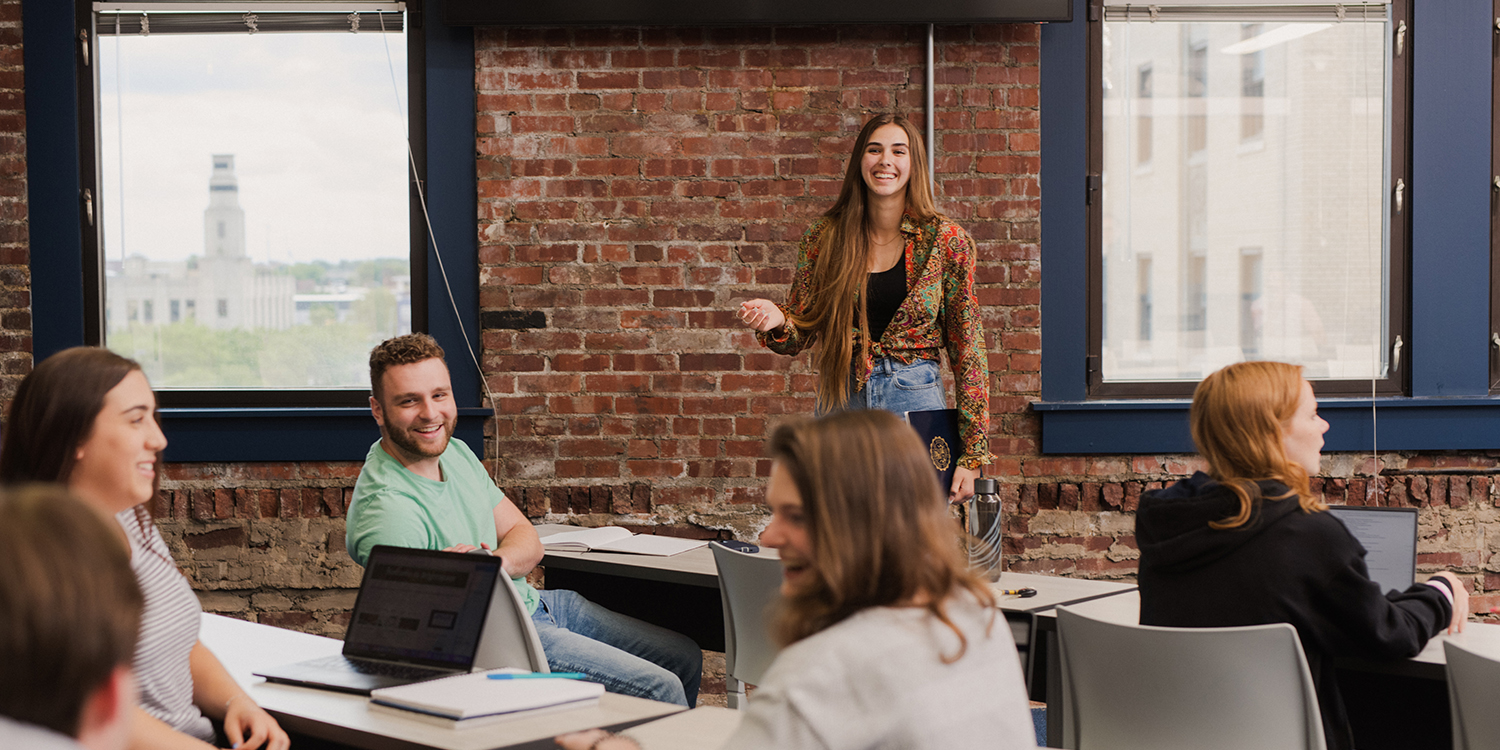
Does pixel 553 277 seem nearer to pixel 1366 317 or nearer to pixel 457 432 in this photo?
pixel 457 432

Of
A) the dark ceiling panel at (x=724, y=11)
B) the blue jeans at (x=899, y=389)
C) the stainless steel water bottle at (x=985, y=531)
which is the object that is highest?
the dark ceiling panel at (x=724, y=11)

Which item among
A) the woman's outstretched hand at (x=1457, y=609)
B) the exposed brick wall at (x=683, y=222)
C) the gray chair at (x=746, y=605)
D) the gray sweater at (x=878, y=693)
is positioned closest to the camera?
the gray sweater at (x=878, y=693)

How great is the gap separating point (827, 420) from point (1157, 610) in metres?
1.19

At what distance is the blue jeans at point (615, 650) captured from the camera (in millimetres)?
2387

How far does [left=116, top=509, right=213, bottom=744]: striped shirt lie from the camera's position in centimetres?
162

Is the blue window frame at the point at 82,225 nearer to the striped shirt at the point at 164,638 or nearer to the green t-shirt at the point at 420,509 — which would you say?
the green t-shirt at the point at 420,509

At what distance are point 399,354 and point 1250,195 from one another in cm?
297

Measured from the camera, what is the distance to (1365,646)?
77.0 inches

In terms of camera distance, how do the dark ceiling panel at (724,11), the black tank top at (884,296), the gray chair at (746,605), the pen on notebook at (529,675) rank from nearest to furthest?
the pen on notebook at (529,675) < the gray chair at (746,605) < the black tank top at (884,296) < the dark ceiling panel at (724,11)

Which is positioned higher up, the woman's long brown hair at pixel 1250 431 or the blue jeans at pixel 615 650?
the woman's long brown hair at pixel 1250 431

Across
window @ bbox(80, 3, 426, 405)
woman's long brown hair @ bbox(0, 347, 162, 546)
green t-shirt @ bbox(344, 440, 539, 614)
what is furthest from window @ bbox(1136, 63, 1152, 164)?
woman's long brown hair @ bbox(0, 347, 162, 546)

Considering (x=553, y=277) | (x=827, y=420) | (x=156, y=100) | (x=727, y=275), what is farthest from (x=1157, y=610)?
(x=156, y=100)

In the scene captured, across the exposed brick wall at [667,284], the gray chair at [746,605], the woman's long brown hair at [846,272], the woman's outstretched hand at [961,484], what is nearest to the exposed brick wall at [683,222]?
the exposed brick wall at [667,284]

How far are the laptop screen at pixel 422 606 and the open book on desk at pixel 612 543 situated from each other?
109 centimetres
